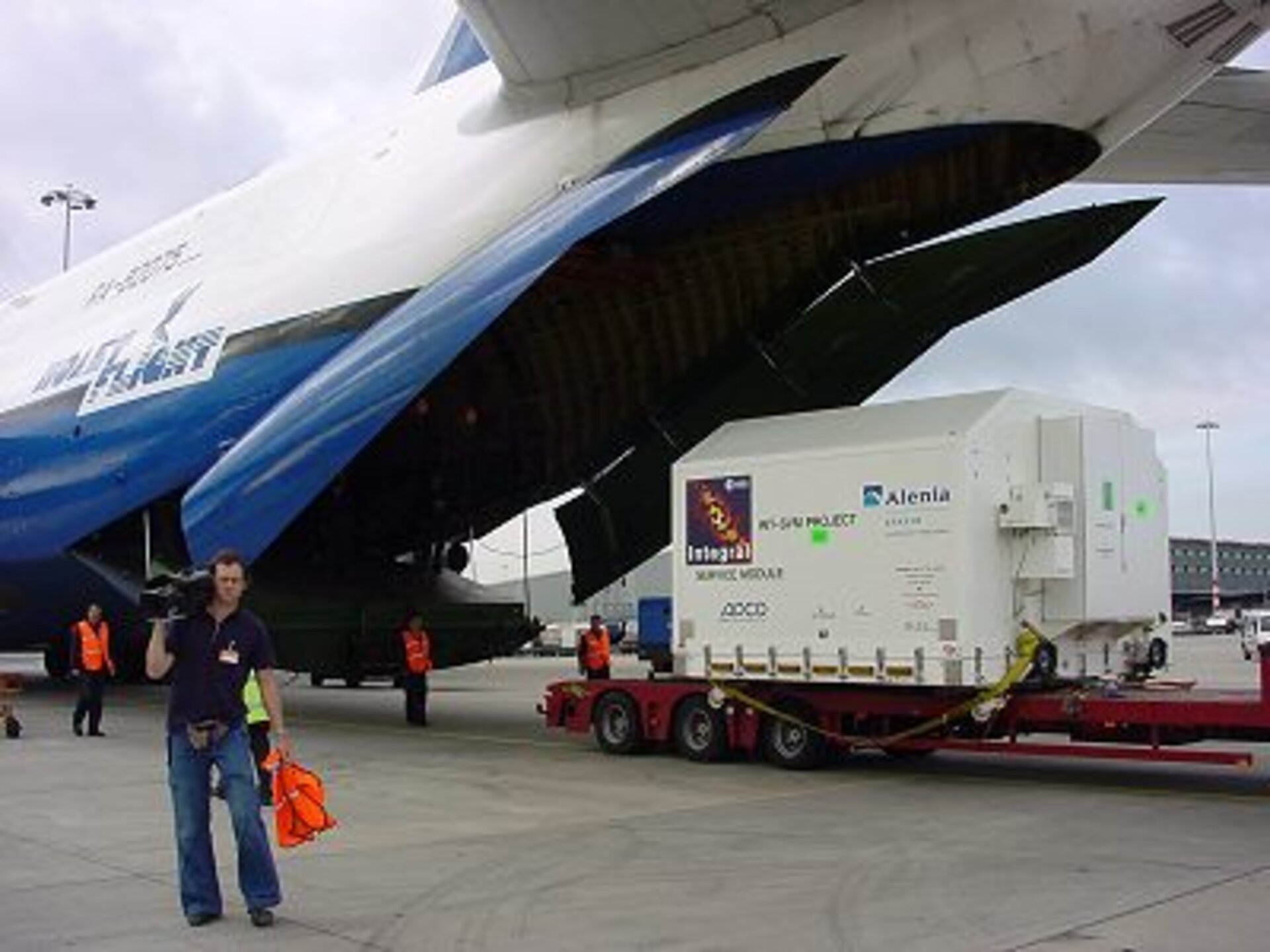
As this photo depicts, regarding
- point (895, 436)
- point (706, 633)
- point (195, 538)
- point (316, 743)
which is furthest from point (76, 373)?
point (895, 436)

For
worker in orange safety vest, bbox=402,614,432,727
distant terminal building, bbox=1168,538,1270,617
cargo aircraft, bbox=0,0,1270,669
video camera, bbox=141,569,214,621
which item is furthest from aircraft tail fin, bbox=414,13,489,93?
distant terminal building, bbox=1168,538,1270,617

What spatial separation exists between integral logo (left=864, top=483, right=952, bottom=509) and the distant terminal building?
4056 inches

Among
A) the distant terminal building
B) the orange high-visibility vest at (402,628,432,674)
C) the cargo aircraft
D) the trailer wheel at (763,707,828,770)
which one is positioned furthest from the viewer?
the distant terminal building

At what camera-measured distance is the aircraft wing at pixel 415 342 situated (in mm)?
14648

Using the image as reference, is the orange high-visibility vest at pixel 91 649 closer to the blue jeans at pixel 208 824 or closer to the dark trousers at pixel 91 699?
the dark trousers at pixel 91 699

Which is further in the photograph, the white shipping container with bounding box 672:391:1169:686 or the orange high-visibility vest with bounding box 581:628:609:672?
the orange high-visibility vest with bounding box 581:628:609:672

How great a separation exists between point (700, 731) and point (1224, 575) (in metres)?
128

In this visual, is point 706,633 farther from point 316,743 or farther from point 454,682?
point 454,682

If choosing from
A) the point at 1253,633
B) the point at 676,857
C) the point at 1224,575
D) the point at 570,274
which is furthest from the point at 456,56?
the point at 1224,575

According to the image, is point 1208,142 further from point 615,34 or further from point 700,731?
point 700,731

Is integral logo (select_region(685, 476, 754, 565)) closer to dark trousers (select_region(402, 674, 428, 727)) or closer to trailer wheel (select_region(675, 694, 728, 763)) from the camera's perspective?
trailer wheel (select_region(675, 694, 728, 763))

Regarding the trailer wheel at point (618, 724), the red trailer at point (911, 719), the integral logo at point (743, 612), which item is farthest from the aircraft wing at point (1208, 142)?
the trailer wheel at point (618, 724)

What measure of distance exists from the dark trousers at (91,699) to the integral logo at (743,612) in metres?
8.08

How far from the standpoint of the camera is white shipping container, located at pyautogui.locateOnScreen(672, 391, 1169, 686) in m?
12.6
